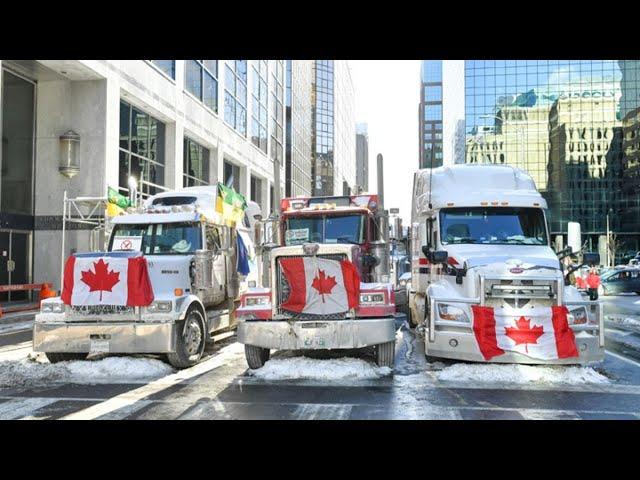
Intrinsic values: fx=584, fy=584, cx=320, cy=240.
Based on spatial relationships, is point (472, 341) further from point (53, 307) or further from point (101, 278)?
point (53, 307)

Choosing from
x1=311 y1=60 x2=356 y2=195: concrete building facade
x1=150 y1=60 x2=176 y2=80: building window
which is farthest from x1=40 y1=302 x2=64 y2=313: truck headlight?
x1=311 y1=60 x2=356 y2=195: concrete building facade

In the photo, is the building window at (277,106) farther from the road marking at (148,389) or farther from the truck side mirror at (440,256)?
the truck side mirror at (440,256)

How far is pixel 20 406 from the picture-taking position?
22.6 feet

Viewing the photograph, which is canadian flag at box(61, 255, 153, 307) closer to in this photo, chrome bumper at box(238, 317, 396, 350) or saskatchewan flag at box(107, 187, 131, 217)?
chrome bumper at box(238, 317, 396, 350)

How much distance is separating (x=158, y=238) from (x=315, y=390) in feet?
15.3

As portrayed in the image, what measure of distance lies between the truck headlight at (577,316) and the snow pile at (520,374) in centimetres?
70

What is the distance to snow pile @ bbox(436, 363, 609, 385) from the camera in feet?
26.3

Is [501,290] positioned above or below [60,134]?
below

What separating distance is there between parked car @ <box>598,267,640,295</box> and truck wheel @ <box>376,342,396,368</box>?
23235 millimetres

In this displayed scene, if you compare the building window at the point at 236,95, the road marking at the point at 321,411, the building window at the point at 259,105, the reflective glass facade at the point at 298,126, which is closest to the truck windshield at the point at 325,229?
the road marking at the point at 321,411

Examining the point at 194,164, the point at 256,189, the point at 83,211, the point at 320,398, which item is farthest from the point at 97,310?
the point at 256,189
